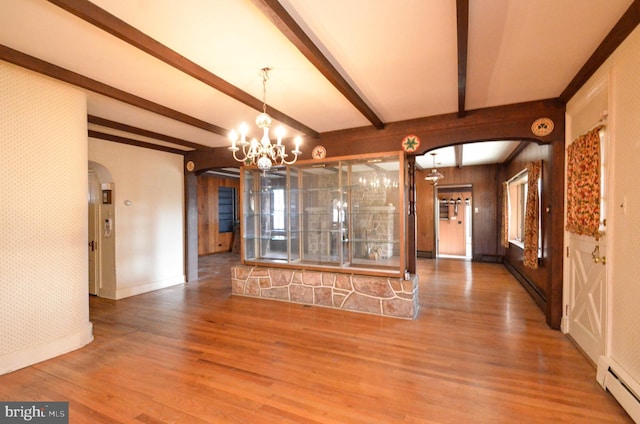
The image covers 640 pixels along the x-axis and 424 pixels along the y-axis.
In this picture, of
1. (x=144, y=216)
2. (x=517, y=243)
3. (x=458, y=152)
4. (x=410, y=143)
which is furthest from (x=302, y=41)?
(x=517, y=243)

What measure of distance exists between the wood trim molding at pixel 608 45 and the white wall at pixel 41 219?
450 cm

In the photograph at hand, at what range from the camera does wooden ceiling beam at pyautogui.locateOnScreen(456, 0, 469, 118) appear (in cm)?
165

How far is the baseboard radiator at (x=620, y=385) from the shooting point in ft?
5.94

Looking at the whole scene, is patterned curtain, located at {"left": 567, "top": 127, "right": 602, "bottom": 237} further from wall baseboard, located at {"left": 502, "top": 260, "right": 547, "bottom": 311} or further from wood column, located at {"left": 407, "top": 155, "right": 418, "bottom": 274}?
wood column, located at {"left": 407, "top": 155, "right": 418, "bottom": 274}

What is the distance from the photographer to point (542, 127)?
10.6 ft

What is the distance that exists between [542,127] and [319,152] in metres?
2.79

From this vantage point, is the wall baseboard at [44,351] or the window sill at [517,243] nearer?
the wall baseboard at [44,351]

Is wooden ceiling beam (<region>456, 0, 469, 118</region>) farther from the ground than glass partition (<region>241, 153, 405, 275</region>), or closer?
farther from the ground

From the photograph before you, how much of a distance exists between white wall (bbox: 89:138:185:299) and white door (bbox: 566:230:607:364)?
19.4ft

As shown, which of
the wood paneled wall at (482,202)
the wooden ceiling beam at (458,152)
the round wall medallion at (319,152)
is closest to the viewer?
the round wall medallion at (319,152)

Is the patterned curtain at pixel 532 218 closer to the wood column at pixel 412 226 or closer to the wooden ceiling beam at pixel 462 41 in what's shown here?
the wood column at pixel 412 226

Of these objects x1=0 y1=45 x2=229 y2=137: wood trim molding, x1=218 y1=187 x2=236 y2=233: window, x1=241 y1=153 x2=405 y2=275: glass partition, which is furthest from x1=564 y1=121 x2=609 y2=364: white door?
Result: x1=218 y1=187 x2=236 y2=233: window

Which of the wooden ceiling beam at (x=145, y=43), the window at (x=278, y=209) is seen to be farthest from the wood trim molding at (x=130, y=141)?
the wooden ceiling beam at (x=145, y=43)

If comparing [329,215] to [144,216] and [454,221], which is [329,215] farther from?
[454,221]
